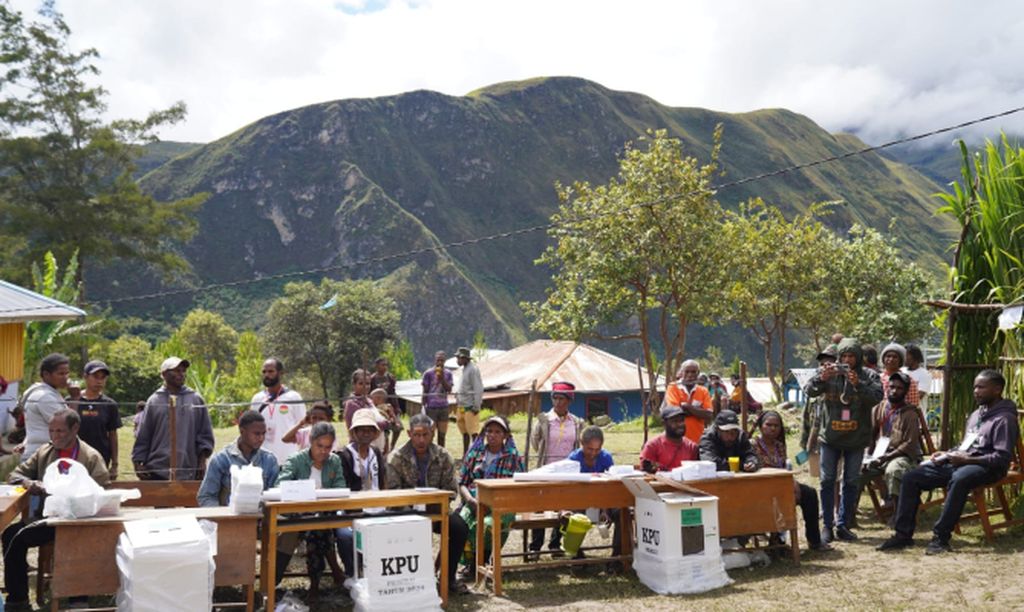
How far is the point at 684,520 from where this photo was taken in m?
7.17

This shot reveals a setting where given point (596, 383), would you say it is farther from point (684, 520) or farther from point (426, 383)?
point (684, 520)

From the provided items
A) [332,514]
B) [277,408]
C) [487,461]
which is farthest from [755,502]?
[277,408]

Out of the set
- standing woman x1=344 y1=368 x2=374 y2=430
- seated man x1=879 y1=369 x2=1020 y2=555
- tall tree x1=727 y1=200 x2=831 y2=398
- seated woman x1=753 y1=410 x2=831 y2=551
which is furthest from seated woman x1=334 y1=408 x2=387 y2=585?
tall tree x1=727 y1=200 x2=831 y2=398

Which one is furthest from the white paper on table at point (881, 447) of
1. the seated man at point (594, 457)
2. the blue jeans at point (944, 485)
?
the seated man at point (594, 457)

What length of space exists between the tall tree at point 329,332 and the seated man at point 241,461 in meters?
43.5

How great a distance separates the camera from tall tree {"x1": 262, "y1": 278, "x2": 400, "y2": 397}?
5166cm

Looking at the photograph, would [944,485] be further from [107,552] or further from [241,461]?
[107,552]

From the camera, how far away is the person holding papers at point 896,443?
895 cm

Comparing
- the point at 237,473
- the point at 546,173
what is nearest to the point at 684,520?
the point at 237,473

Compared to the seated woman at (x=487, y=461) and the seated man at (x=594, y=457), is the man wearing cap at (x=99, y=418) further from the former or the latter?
the seated man at (x=594, y=457)

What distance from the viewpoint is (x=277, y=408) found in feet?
30.1

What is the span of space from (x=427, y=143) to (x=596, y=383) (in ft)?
347

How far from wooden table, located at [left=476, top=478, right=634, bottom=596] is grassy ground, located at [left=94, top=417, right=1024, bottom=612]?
0.84 feet

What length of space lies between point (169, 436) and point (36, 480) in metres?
1.58
